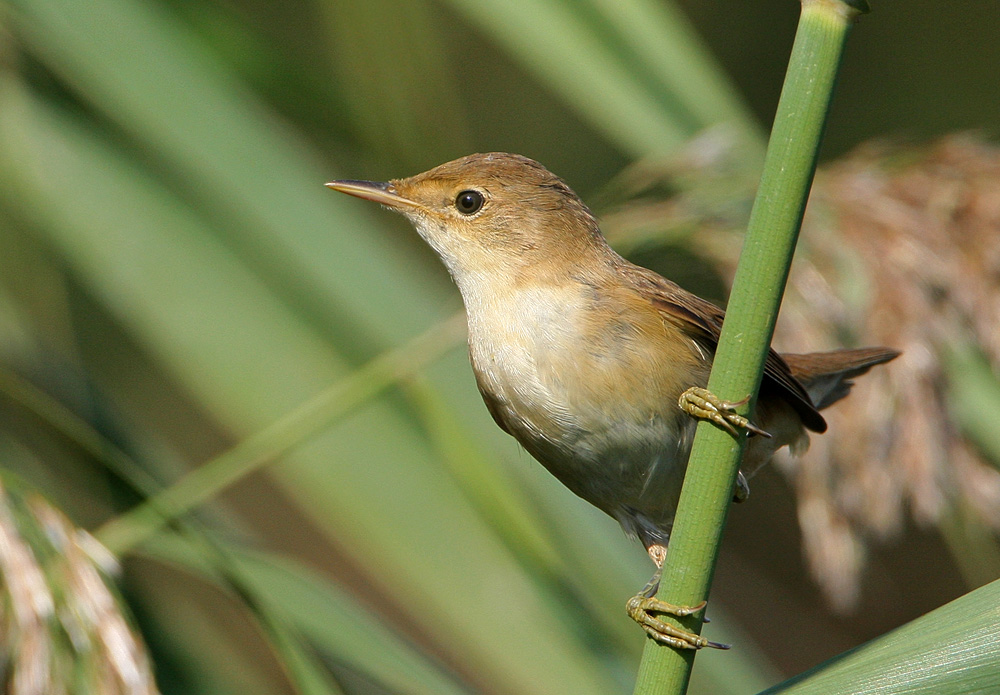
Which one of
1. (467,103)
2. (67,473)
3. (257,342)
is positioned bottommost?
(67,473)

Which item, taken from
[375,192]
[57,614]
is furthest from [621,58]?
[57,614]

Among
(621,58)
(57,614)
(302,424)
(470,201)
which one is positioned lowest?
(57,614)

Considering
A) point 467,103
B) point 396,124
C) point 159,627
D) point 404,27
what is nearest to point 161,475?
point 159,627

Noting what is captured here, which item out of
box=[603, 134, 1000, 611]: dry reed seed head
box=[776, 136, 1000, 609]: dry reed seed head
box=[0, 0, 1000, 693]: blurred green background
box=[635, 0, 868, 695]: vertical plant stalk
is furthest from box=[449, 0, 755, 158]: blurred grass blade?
box=[635, 0, 868, 695]: vertical plant stalk

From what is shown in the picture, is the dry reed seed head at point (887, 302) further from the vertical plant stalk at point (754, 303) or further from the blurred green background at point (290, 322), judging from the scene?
the vertical plant stalk at point (754, 303)

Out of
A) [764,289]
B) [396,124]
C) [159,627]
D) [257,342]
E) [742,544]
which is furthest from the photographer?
[742,544]

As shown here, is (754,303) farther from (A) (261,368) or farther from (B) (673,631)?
(A) (261,368)

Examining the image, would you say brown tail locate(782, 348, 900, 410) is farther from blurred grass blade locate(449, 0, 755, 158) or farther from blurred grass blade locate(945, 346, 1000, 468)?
blurred grass blade locate(449, 0, 755, 158)

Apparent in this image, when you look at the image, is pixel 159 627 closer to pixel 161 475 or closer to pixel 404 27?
pixel 161 475
